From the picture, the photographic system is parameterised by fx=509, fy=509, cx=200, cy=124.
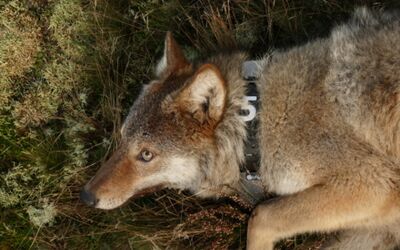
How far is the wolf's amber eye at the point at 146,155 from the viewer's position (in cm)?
396

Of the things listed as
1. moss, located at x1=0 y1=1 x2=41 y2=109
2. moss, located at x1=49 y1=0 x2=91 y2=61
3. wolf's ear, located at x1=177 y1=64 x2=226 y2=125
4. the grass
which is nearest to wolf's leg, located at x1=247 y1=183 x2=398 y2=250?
the grass

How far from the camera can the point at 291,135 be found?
380 cm

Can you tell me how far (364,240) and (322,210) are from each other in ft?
3.13

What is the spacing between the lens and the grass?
4.87 metres

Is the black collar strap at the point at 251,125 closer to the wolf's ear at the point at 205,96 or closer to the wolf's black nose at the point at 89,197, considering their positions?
the wolf's ear at the point at 205,96

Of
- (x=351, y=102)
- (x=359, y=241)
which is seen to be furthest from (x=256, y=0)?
(x=359, y=241)

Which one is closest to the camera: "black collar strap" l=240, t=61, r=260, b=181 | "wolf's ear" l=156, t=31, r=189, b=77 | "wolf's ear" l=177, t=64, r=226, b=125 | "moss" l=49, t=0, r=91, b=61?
"wolf's ear" l=177, t=64, r=226, b=125

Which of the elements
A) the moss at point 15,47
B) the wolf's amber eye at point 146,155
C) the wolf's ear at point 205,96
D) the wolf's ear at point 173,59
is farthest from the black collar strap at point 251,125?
the moss at point 15,47

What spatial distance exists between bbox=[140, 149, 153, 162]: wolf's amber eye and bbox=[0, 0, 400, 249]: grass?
92 cm

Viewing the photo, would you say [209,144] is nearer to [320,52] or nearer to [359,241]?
[320,52]

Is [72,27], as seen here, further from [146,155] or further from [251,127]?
[251,127]

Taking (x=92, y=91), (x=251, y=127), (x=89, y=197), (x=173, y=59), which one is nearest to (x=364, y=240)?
(x=251, y=127)

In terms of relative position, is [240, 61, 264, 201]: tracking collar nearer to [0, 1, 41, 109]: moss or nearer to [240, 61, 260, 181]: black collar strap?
[240, 61, 260, 181]: black collar strap

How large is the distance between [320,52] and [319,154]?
89cm
